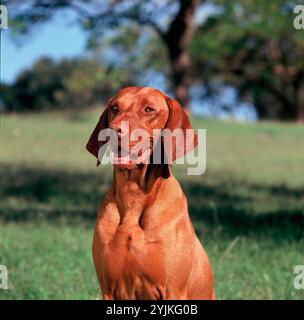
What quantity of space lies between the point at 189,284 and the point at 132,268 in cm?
33

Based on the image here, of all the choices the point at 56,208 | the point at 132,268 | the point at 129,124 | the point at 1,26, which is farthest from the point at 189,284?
the point at 1,26

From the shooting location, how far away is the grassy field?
20.5 ft

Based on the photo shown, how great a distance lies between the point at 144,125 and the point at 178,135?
19 centimetres

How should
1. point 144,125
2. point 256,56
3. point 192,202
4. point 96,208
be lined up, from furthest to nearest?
point 256,56, point 192,202, point 96,208, point 144,125

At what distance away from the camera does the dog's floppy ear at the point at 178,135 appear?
342cm

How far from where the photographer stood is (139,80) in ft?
140

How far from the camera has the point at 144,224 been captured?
11.3ft

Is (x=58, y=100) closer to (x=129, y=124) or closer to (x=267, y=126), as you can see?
(x=267, y=126)

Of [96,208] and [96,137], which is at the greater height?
[96,137]

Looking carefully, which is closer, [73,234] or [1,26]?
[73,234]

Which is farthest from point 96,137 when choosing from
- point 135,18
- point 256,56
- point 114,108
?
point 256,56

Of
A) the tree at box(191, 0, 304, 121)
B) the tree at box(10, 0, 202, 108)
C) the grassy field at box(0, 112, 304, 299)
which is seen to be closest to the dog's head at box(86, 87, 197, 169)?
the grassy field at box(0, 112, 304, 299)

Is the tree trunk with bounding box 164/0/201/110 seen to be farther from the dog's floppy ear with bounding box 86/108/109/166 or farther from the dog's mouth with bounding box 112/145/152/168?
the dog's mouth with bounding box 112/145/152/168

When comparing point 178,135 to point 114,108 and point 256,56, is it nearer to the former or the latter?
point 114,108
